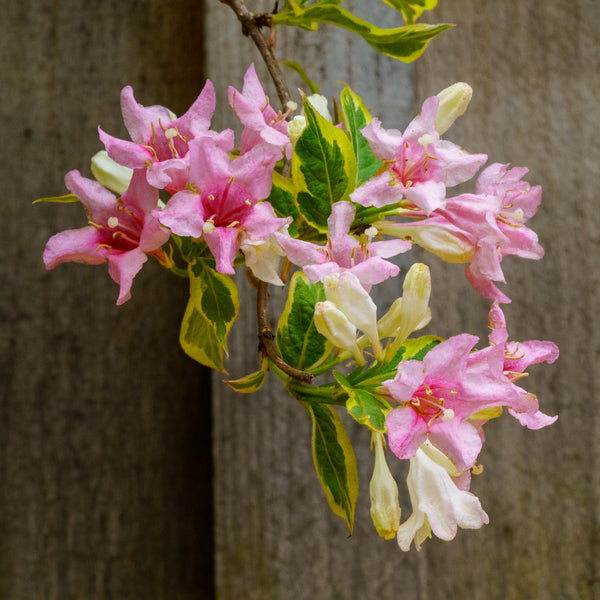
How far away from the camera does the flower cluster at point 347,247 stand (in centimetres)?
31

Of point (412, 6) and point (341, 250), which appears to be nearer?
point (341, 250)

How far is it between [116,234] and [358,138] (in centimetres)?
19

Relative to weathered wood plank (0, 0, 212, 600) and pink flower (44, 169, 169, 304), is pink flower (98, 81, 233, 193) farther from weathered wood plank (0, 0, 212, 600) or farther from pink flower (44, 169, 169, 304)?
weathered wood plank (0, 0, 212, 600)

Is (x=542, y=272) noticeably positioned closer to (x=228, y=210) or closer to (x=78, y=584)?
(x=228, y=210)

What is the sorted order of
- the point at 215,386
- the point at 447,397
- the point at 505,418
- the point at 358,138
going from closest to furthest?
the point at 447,397 < the point at 358,138 < the point at 215,386 < the point at 505,418

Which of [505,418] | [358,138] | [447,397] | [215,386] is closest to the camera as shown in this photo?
[447,397]

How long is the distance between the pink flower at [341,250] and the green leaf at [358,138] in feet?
0.29

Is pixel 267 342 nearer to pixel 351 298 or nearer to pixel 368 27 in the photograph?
pixel 351 298

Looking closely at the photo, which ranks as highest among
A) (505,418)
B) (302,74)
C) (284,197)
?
(302,74)

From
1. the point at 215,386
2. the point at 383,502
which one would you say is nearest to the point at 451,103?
the point at 383,502

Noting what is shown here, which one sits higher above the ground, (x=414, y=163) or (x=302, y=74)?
(x=302, y=74)

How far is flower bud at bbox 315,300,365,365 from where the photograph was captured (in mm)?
312

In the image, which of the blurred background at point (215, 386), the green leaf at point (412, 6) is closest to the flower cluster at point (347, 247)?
the green leaf at point (412, 6)

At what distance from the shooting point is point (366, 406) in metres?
0.32
